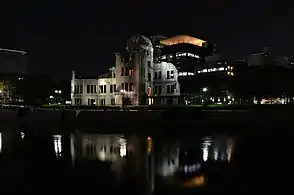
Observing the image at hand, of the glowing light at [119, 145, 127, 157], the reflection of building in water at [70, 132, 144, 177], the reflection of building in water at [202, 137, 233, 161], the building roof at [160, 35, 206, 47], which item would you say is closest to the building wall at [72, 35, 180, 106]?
the reflection of building in water at [202, 137, 233, 161]

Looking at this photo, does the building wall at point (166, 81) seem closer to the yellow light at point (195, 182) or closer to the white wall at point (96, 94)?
the white wall at point (96, 94)

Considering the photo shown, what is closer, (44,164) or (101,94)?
(44,164)

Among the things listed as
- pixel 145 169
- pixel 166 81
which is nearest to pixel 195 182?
pixel 145 169

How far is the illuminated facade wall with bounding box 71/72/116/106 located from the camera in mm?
83625

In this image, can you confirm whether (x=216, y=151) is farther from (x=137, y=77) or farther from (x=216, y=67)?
(x=216, y=67)

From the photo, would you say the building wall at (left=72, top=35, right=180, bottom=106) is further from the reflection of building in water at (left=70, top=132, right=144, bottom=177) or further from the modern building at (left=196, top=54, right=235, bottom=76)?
the reflection of building in water at (left=70, top=132, right=144, bottom=177)

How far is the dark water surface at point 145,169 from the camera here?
34.4ft

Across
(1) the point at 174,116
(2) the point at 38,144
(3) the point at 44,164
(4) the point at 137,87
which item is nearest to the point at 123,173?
(3) the point at 44,164

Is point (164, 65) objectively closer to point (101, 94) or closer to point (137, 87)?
point (137, 87)

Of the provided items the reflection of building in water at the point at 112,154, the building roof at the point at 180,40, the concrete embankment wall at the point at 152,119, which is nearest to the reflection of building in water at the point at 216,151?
the reflection of building in water at the point at 112,154

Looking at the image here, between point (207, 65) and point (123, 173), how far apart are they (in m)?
131

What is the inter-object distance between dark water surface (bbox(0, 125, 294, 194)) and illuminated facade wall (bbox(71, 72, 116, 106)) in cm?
6349

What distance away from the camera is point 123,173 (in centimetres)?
1244

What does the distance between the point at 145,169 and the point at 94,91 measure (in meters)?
72.8
